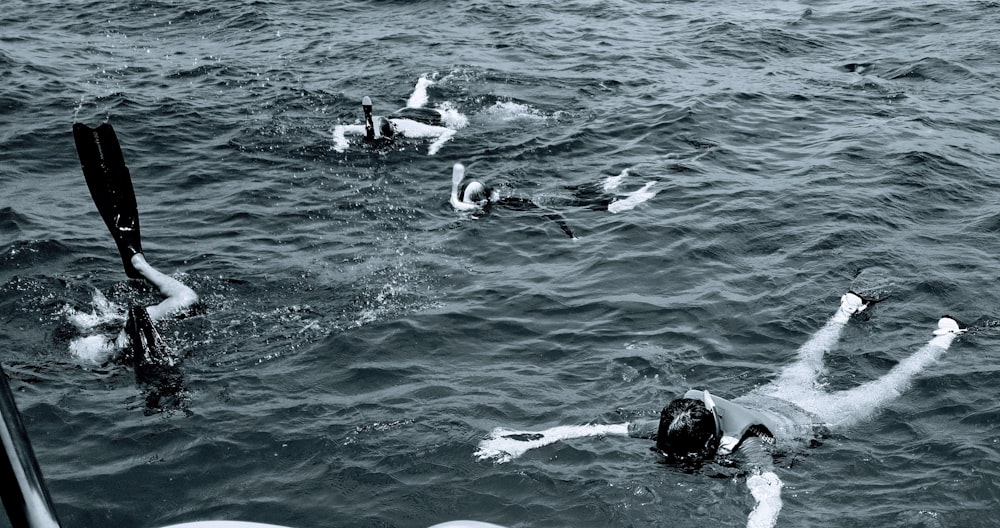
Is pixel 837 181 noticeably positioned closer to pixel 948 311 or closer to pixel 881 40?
pixel 948 311

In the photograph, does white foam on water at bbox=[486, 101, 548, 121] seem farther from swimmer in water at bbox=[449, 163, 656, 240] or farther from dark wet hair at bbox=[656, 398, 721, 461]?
dark wet hair at bbox=[656, 398, 721, 461]

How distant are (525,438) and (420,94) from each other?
9.38 meters

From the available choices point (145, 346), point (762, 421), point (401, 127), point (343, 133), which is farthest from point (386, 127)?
point (762, 421)

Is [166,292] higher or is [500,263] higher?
[166,292]

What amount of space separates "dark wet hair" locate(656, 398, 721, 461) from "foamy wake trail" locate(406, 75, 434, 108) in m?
9.46

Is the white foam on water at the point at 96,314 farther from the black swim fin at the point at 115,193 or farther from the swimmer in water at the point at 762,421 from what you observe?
the swimmer in water at the point at 762,421

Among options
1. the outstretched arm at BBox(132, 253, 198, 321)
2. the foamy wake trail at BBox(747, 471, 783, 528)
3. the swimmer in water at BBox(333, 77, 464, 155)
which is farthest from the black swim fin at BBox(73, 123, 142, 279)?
the foamy wake trail at BBox(747, 471, 783, 528)

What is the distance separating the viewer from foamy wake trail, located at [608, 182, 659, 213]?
39.1ft

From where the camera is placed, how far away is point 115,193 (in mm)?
9562

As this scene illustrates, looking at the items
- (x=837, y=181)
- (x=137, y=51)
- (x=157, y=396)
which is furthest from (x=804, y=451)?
(x=137, y=51)

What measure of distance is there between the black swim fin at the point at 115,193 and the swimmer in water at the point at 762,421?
4.64 meters

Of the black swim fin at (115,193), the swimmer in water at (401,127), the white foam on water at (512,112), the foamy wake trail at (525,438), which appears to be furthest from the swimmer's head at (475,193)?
the foamy wake trail at (525,438)

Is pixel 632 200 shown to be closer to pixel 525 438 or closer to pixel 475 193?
pixel 475 193

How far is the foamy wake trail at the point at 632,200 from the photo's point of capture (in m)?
11.9
